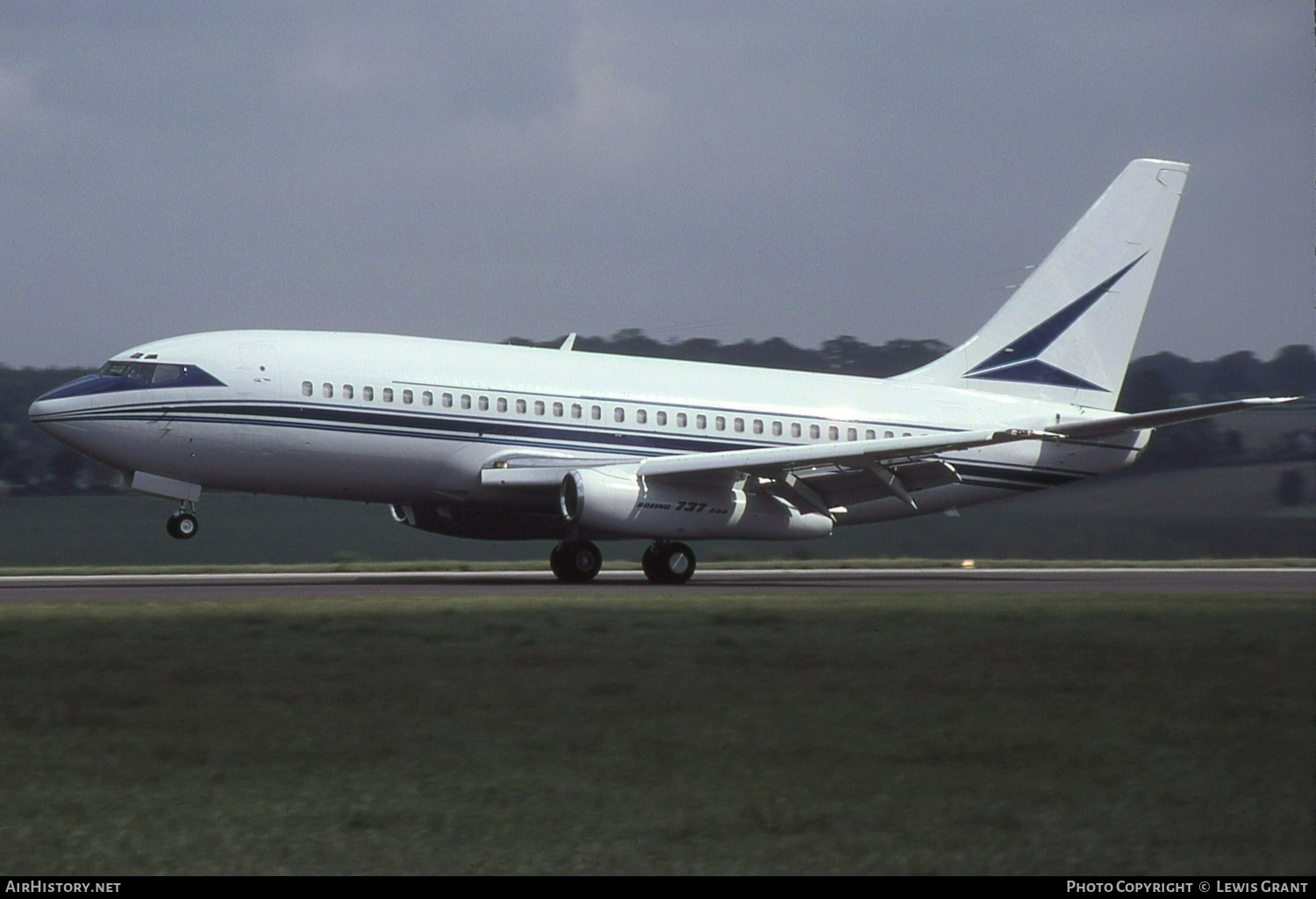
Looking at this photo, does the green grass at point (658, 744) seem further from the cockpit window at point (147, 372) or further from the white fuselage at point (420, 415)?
the cockpit window at point (147, 372)

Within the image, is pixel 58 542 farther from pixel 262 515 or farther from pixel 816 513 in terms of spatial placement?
pixel 816 513

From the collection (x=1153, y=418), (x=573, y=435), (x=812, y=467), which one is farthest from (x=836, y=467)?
(x=1153, y=418)

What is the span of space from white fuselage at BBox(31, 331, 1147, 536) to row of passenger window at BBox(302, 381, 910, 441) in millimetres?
26

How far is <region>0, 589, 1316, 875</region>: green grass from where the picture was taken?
9.51 m

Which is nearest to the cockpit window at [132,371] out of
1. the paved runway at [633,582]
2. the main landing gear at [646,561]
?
the paved runway at [633,582]

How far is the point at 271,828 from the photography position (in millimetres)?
9938

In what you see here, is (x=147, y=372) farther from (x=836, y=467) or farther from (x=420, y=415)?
(x=836, y=467)

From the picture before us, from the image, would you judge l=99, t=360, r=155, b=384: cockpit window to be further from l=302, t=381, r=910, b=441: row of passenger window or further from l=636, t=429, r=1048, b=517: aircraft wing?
l=636, t=429, r=1048, b=517: aircraft wing

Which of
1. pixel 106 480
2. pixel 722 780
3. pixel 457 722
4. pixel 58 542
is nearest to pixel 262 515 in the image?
pixel 58 542


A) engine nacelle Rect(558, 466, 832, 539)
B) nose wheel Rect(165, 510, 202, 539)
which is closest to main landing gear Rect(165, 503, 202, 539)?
nose wheel Rect(165, 510, 202, 539)

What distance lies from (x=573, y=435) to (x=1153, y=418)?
10.3m

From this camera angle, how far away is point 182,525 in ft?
89.9

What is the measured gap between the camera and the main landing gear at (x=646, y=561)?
2927 centimetres

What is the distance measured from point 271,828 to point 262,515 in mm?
28848
